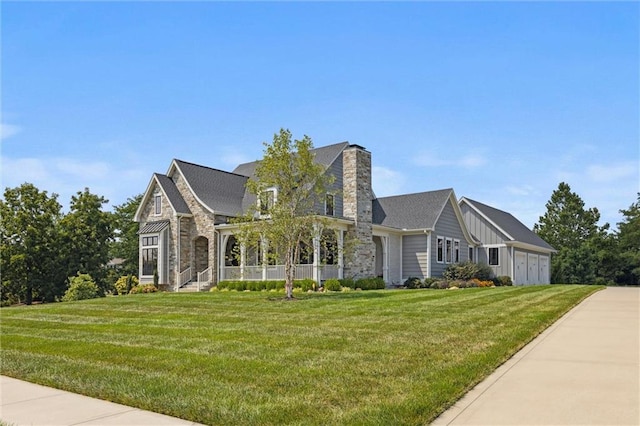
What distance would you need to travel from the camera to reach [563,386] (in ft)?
19.5

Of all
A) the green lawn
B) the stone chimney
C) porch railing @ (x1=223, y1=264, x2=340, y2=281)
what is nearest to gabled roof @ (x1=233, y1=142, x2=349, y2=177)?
the stone chimney

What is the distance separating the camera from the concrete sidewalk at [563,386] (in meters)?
4.94

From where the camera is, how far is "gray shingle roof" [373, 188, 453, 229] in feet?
101

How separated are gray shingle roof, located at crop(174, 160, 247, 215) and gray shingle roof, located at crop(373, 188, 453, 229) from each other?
27.2 ft

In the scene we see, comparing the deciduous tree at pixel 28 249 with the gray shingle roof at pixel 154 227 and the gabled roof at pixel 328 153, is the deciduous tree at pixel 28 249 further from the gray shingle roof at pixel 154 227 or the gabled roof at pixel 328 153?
the gabled roof at pixel 328 153

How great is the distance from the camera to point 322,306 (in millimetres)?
15492

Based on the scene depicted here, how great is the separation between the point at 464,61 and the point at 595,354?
9502 mm

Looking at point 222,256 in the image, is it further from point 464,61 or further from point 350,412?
point 350,412

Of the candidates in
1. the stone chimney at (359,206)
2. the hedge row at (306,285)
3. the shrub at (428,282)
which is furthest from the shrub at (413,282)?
the hedge row at (306,285)

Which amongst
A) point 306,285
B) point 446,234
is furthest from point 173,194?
Result: point 446,234

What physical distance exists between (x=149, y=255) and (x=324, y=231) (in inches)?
422

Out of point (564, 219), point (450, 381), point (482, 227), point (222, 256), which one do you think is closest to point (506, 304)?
point (450, 381)

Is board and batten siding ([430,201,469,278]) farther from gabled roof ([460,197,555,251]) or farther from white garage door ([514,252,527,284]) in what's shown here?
white garage door ([514,252,527,284])

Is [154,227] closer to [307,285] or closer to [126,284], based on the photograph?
[126,284]
